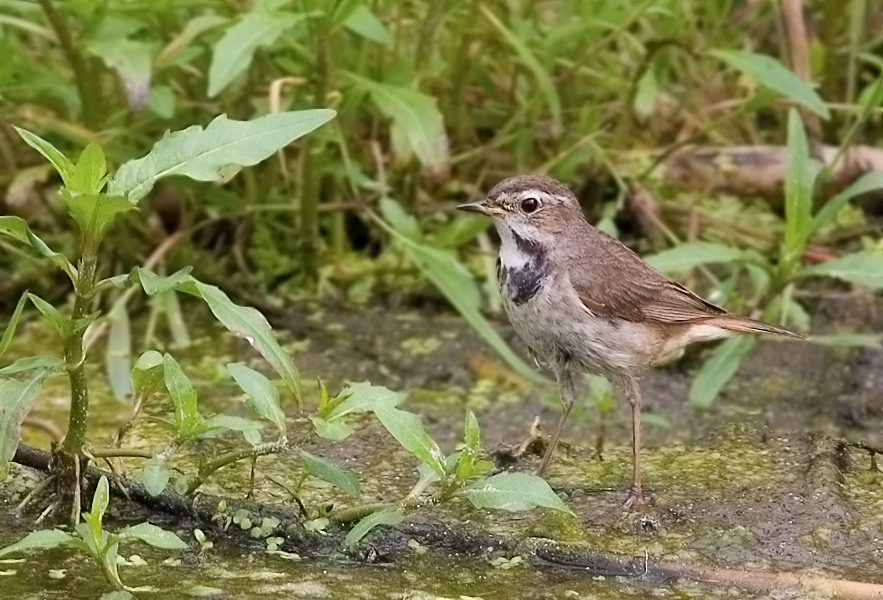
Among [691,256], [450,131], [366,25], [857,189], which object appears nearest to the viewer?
[857,189]

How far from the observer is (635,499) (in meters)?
3.57

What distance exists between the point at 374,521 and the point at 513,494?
321 millimetres

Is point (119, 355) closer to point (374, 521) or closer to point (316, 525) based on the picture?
point (316, 525)

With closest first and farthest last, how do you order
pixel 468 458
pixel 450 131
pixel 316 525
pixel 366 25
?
pixel 468 458, pixel 316 525, pixel 366 25, pixel 450 131

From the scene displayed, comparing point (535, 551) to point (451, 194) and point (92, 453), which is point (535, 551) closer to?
point (92, 453)

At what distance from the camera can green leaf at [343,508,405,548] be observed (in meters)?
2.95

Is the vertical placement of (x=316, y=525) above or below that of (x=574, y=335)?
below

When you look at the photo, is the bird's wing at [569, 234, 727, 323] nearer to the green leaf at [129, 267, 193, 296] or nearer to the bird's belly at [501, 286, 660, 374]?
the bird's belly at [501, 286, 660, 374]

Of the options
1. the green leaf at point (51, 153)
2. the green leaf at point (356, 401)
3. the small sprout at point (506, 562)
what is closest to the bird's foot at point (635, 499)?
the small sprout at point (506, 562)

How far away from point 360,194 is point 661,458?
7.37 feet


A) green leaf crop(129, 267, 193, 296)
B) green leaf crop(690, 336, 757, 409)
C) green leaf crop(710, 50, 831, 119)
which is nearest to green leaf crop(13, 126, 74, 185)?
green leaf crop(129, 267, 193, 296)

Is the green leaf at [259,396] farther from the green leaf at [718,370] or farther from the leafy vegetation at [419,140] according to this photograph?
the green leaf at [718,370]

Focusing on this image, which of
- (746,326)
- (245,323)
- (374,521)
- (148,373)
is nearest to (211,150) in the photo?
(245,323)

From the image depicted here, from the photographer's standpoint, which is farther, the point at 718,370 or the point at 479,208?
the point at 718,370
